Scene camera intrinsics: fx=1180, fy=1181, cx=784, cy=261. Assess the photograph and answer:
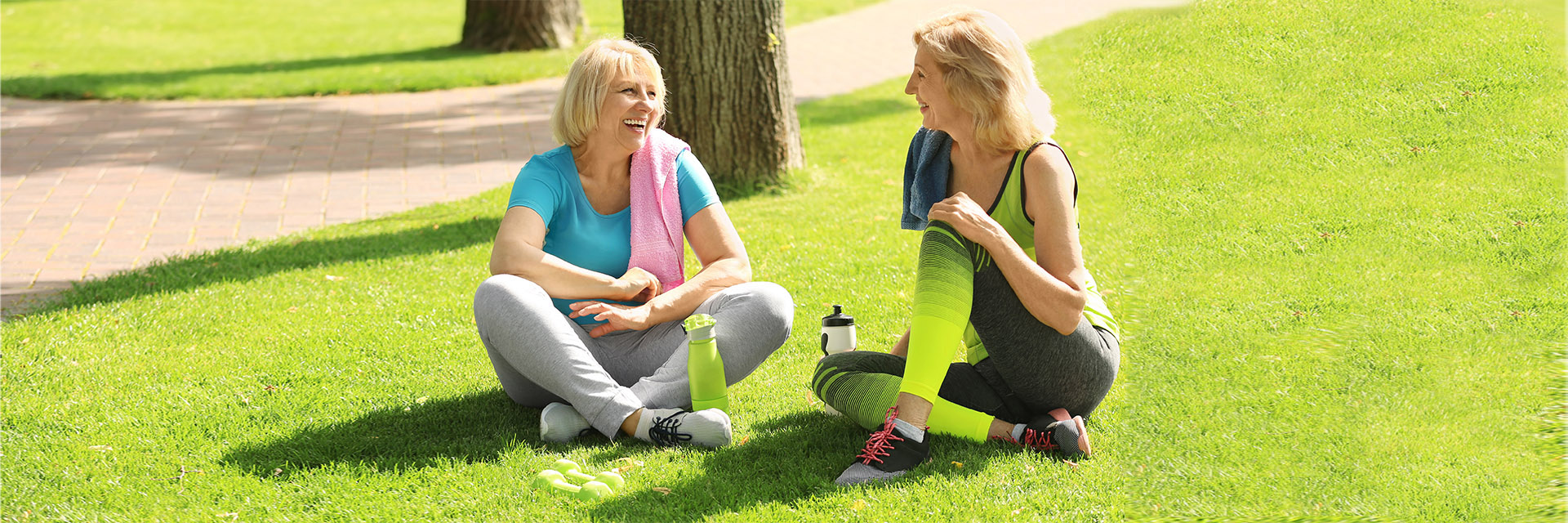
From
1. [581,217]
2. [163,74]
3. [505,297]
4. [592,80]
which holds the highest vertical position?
[592,80]

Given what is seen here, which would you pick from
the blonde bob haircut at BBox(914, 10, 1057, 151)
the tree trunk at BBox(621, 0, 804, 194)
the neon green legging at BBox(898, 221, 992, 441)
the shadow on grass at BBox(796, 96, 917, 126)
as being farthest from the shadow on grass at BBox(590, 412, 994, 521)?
the shadow on grass at BBox(796, 96, 917, 126)

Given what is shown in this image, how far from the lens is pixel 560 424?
350 cm

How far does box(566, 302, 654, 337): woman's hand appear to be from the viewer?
3.52m

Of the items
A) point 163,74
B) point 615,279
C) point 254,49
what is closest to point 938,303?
point 615,279

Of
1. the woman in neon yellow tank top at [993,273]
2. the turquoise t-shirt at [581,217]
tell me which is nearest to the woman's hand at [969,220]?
the woman in neon yellow tank top at [993,273]

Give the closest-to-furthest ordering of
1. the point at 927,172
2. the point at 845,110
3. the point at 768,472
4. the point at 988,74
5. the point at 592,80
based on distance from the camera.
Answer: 1. the point at 988,74
2. the point at 768,472
3. the point at 927,172
4. the point at 592,80
5. the point at 845,110

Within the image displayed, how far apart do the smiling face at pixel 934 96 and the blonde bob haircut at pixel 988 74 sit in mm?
17

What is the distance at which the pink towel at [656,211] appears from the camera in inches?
146

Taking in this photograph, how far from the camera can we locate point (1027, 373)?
3.16m

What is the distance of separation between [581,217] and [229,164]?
250 inches

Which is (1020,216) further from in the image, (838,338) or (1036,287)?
(838,338)

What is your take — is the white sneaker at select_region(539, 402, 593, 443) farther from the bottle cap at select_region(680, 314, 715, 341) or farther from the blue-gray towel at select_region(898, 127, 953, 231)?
the blue-gray towel at select_region(898, 127, 953, 231)

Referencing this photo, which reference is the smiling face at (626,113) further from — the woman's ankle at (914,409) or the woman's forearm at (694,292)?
the woman's ankle at (914,409)

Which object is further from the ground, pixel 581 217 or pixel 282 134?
pixel 581 217
